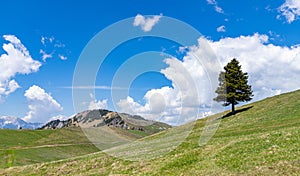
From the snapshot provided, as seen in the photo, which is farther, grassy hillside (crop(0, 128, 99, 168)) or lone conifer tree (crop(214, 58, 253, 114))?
grassy hillside (crop(0, 128, 99, 168))

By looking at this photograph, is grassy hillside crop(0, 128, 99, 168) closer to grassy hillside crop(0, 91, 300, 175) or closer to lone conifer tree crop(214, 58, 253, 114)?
grassy hillside crop(0, 91, 300, 175)

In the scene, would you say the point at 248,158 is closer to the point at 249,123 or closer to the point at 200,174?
the point at 200,174

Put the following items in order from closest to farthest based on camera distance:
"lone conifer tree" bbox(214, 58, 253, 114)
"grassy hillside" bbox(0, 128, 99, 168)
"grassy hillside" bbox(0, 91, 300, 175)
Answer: "grassy hillside" bbox(0, 91, 300, 175) → "lone conifer tree" bbox(214, 58, 253, 114) → "grassy hillside" bbox(0, 128, 99, 168)

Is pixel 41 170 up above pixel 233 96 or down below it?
below

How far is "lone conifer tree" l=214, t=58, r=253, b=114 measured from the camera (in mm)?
70781

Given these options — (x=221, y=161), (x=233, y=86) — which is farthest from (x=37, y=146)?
(x=221, y=161)

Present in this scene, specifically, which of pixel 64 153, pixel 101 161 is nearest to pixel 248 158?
pixel 101 161

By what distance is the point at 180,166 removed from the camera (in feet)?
95.3

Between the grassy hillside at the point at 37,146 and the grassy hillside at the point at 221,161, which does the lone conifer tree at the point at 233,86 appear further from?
the grassy hillside at the point at 37,146

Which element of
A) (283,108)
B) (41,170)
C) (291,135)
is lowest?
(41,170)

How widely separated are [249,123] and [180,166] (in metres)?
30.1

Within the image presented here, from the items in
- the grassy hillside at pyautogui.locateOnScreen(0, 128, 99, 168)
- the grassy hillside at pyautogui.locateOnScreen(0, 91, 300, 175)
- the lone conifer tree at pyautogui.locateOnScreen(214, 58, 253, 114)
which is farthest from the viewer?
the grassy hillside at pyautogui.locateOnScreen(0, 128, 99, 168)

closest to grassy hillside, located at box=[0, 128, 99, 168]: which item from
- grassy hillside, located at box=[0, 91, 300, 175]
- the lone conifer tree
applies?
grassy hillside, located at box=[0, 91, 300, 175]

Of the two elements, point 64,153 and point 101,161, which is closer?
point 101,161
